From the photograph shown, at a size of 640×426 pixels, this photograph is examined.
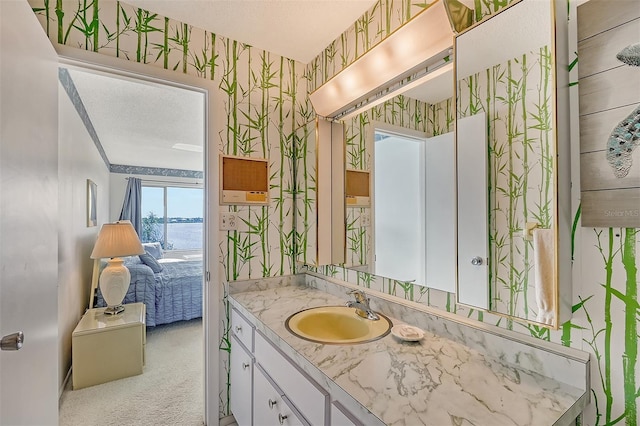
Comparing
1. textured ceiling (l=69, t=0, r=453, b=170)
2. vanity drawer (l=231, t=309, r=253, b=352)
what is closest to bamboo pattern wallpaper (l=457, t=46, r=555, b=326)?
textured ceiling (l=69, t=0, r=453, b=170)

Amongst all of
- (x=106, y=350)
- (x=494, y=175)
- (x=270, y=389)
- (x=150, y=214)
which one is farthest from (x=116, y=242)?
(x=150, y=214)

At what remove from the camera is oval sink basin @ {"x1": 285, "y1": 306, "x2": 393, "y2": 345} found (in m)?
1.32

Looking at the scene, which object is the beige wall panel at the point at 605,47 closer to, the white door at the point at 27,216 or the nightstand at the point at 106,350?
the white door at the point at 27,216

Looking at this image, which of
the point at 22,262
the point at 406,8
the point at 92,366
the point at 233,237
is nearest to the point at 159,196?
the point at 92,366

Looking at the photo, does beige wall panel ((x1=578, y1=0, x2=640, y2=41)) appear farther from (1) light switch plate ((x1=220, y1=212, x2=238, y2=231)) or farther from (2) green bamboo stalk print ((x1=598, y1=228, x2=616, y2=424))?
(1) light switch plate ((x1=220, y1=212, x2=238, y2=231))

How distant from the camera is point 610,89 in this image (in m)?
0.76

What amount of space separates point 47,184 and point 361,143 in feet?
4.71

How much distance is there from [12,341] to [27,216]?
1.35ft

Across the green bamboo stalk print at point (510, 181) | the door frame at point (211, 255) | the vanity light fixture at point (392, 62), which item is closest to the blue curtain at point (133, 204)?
the door frame at point (211, 255)

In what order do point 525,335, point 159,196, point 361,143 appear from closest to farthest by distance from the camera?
1. point 525,335
2. point 361,143
3. point 159,196

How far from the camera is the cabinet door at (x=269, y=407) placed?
1.10 metres

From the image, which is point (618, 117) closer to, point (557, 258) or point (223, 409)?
point (557, 258)

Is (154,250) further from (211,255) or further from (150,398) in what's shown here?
(211,255)

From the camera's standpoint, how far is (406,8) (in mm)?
1345
